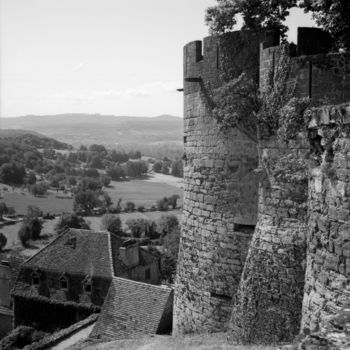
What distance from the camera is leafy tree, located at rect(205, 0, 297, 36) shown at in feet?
31.0

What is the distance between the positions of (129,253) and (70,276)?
4.23m

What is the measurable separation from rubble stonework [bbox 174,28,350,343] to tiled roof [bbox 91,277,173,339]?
25.2ft

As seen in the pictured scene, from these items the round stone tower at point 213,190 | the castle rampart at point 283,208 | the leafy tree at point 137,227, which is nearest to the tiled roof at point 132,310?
the round stone tower at point 213,190

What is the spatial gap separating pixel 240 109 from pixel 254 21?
7.28ft

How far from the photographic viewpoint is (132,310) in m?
19.8

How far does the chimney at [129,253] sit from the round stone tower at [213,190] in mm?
21336

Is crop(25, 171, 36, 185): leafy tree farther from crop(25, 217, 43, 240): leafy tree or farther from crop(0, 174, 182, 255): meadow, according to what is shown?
crop(25, 217, 43, 240): leafy tree

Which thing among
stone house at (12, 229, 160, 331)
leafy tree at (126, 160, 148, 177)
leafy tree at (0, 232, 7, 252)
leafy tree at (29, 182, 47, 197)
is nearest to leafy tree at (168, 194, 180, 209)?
leafy tree at (29, 182, 47, 197)

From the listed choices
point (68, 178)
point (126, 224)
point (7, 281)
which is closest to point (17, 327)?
point (7, 281)

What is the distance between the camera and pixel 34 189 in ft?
350

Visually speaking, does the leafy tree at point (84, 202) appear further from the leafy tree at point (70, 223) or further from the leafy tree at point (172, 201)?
the leafy tree at point (172, 201)

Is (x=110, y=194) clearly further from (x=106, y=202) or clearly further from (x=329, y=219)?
(x=329, y=219)

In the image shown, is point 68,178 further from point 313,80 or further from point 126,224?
point 313,80

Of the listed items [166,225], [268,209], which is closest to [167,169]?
[166,225]
